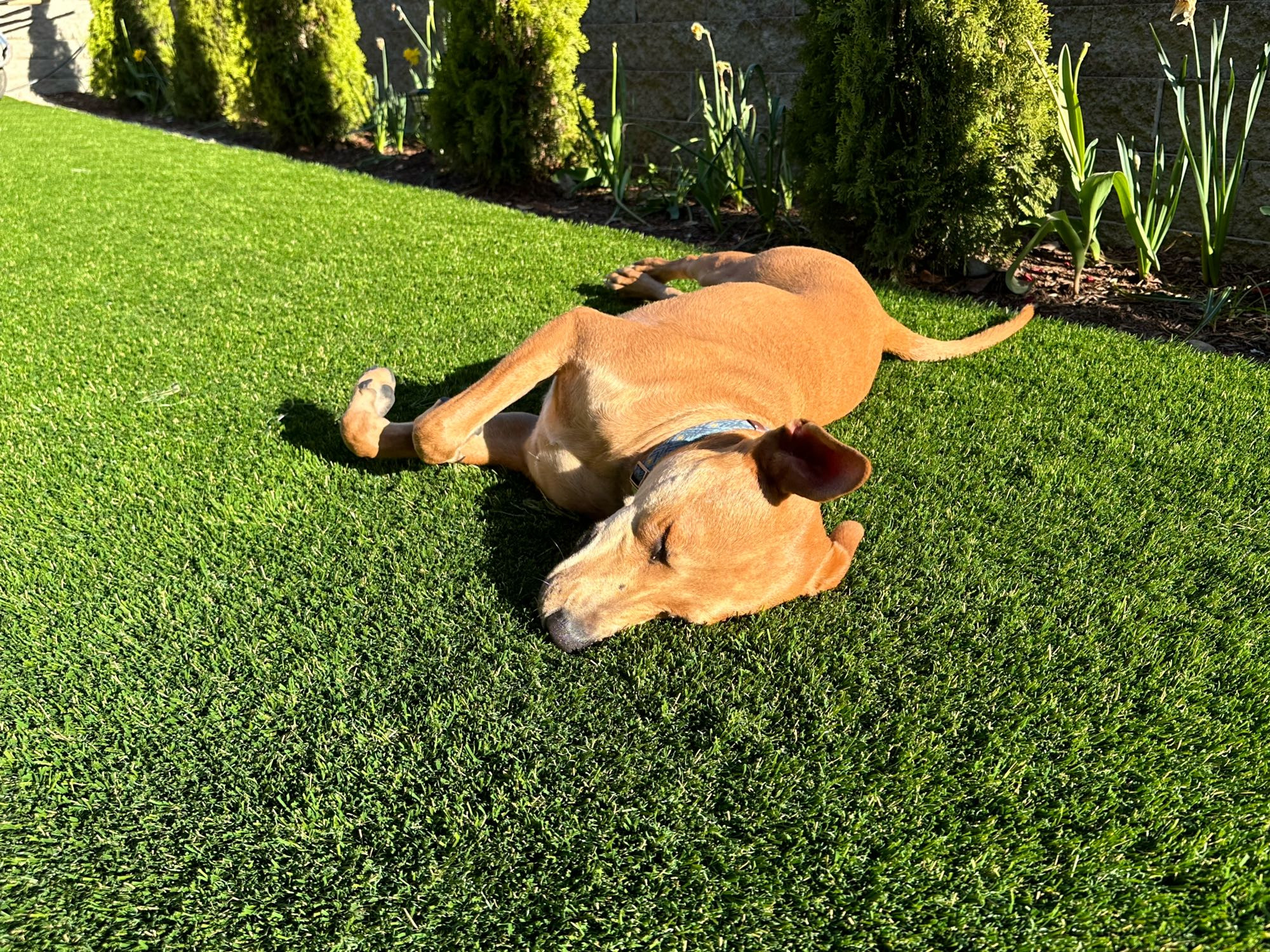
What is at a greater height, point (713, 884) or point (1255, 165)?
point (1255, 165)

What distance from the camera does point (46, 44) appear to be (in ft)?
47.8

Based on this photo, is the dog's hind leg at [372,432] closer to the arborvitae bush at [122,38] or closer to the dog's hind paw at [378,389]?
the dog's hind paw at [378,389]

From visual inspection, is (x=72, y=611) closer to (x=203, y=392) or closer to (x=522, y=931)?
(x=203, y=392)

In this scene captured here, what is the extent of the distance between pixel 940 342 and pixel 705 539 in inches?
108

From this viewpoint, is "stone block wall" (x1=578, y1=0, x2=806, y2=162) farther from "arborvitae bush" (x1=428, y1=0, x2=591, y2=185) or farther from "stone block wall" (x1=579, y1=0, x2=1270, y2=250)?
"arborvitae bush" (x1=428, y1=0, x2=591, y2=185)

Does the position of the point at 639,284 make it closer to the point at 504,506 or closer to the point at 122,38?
the point at 504,506

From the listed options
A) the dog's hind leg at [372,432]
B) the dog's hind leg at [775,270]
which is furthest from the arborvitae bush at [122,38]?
the dog's hind leg at [372,432]

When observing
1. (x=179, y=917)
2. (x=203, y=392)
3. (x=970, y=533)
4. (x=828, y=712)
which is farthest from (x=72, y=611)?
(x=970, y=533)

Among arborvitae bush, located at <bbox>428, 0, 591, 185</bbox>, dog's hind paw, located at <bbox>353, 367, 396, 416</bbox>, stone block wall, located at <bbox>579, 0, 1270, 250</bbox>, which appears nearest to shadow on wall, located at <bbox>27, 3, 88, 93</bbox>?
arborvitae bush, located at <bbox>428, 0, 591, 185</bbox>

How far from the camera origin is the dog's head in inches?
83.7

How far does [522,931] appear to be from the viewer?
174 centimetres

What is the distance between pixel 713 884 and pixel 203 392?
2870mm

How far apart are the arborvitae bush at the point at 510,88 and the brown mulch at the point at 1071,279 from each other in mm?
378

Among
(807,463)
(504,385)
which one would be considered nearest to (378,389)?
(504,385)
